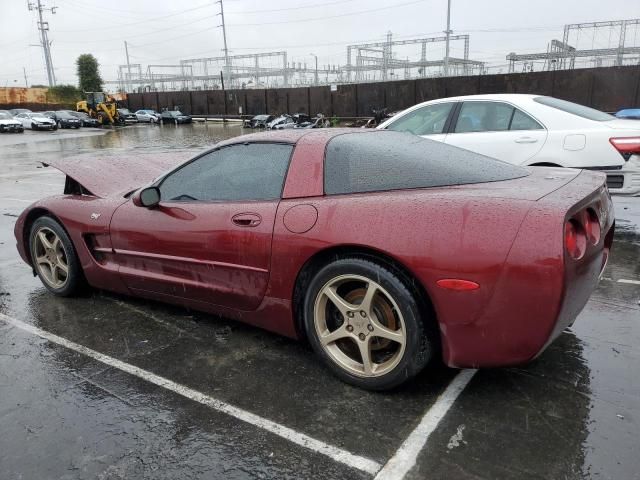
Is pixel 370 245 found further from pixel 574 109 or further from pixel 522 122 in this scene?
pixel 574 109

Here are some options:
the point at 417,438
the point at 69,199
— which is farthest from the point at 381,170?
the point at 69,199

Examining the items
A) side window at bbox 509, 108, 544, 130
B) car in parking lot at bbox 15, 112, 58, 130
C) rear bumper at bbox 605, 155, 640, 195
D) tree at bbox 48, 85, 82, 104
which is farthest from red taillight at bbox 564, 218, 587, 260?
tree at bbox 48, 85, 82, 104

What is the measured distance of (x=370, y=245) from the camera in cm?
251

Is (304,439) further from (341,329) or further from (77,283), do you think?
(77,283)

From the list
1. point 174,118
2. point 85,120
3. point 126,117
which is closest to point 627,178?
point 85,120

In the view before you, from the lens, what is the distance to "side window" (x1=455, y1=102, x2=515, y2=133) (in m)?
5.86

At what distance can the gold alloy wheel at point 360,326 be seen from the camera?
8.45 feet

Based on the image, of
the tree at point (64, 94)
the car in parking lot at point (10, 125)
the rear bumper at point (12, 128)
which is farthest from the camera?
the tree at point (64, 94)

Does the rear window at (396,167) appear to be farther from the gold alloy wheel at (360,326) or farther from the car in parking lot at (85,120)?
the car in parking lot at (85,120)

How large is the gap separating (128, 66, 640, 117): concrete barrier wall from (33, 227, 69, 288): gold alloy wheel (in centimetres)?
2519

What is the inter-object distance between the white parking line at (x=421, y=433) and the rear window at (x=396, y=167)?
1.08 meters

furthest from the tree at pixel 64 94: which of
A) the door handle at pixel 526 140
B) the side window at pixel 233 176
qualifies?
the side window at pixel 233 176

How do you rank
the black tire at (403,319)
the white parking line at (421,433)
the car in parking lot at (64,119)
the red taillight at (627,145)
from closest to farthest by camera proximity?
1. the white parking line at (421,433)
2. the black tire at (403,319)
3. the red taillight at (627,145)
4. the car in parking lot at (64,119)

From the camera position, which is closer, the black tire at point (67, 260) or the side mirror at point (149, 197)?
the side mirror at point (149, 197)
